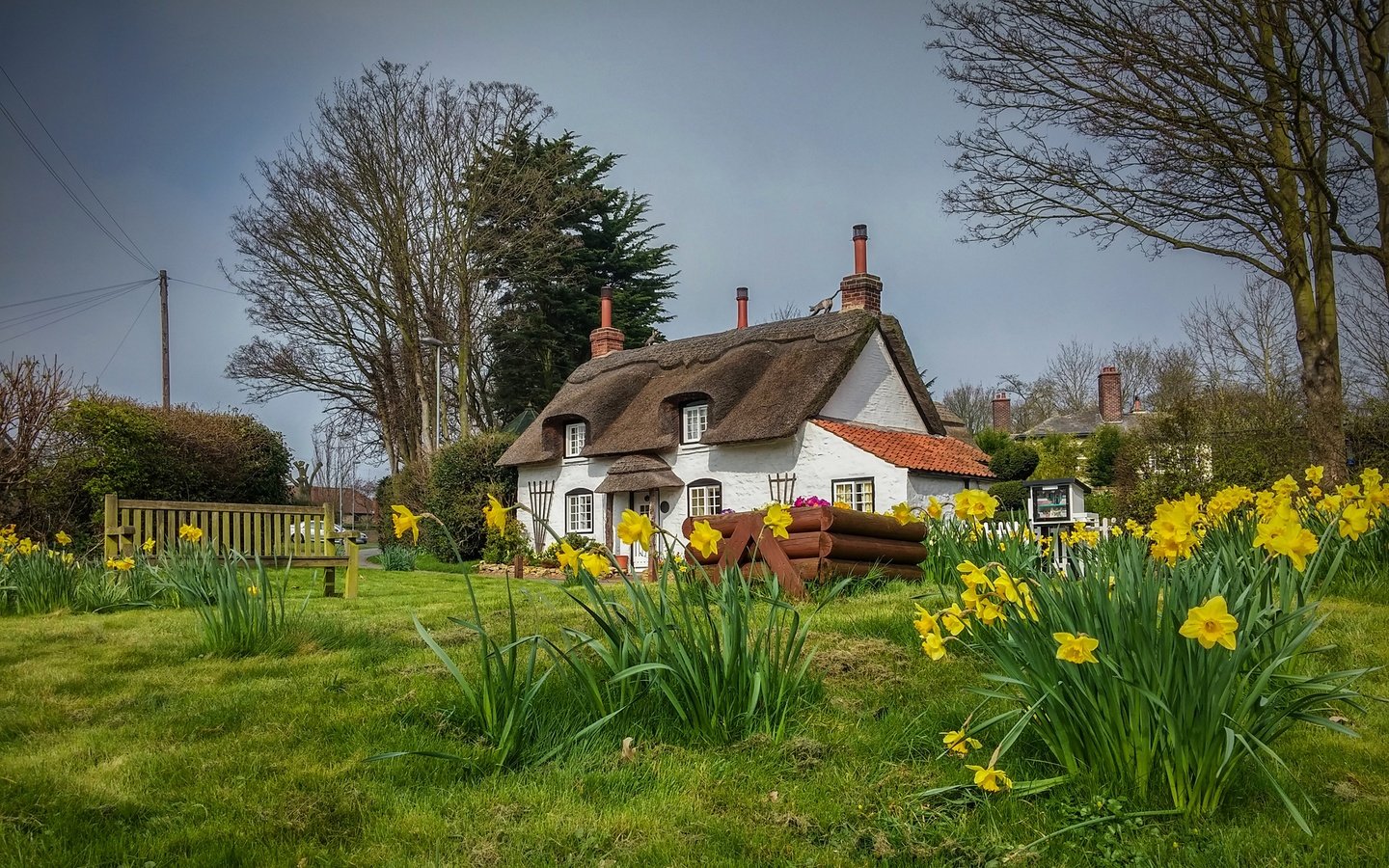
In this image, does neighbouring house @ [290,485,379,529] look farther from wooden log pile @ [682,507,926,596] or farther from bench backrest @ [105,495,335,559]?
wooden log pile @ [682,507,926,596]

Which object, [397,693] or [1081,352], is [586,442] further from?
→ [1081,352]

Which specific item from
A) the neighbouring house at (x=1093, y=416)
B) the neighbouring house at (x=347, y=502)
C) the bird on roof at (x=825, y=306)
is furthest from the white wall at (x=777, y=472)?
the neighbouring house at (x=347, y=502)

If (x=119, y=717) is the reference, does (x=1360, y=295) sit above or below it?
above

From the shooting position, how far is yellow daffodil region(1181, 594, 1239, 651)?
2.52 meters

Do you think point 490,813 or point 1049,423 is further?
point 1049,423

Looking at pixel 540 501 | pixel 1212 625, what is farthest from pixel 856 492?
pixel 1212 625

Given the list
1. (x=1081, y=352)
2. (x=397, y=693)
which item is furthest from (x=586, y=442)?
(x=1081, y=352)

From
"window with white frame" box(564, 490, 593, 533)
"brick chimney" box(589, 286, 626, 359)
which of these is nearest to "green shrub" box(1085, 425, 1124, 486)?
"brick chimney" box(589, 286, 626, 359)

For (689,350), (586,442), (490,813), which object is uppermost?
(689,350)

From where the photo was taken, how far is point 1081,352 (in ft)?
146

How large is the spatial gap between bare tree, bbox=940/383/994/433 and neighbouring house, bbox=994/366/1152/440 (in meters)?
6.49

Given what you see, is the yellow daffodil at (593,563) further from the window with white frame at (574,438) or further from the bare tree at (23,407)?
the window with white frame at (574,438)

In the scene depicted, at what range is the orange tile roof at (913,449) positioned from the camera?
18062 millimetres

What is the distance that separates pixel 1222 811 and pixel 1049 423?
4044 cm
